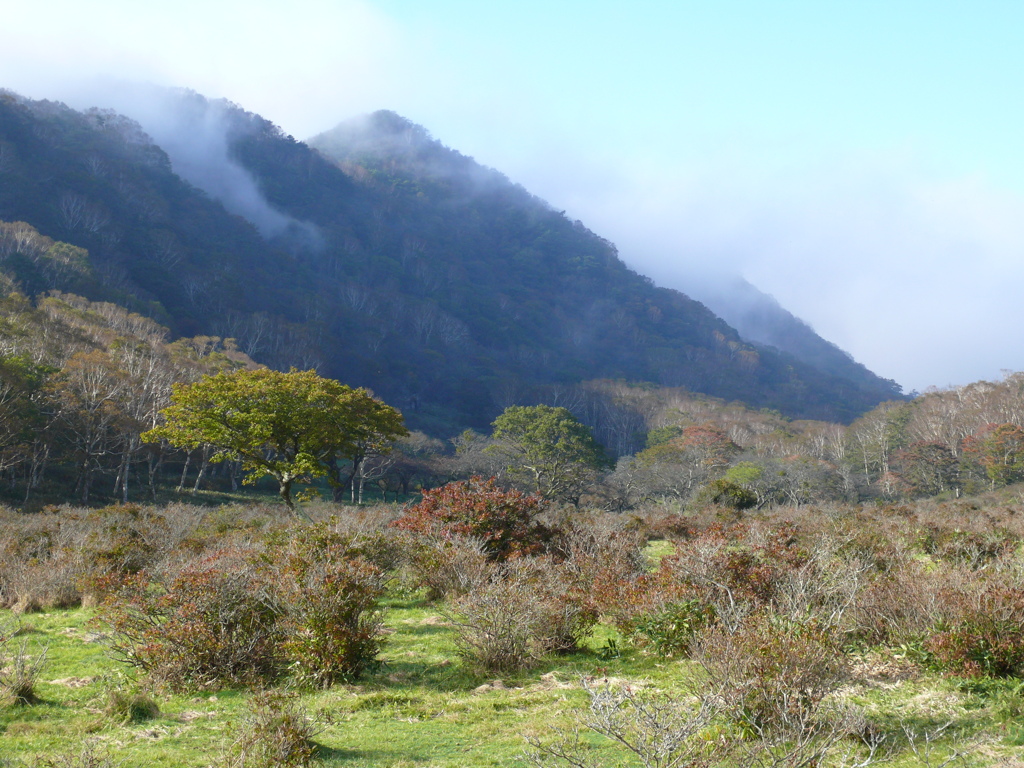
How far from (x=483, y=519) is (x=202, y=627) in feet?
20.9

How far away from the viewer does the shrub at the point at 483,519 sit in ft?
41.1

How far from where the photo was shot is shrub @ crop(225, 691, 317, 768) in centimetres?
426

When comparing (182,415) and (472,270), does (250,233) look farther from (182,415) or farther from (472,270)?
(182,415)

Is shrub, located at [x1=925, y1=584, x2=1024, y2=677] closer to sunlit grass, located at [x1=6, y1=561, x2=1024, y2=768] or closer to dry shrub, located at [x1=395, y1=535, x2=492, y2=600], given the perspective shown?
sunlit grass, located at [x1=6, y1=561, x2=1024, y2=768]

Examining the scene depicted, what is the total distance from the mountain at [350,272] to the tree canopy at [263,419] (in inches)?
1811

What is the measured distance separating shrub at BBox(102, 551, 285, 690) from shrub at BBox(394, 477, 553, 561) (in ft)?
16.1

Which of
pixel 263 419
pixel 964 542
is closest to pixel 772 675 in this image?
pixel 964 542

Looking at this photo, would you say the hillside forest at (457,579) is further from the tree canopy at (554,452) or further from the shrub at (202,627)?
the tree canopy at (554,452)

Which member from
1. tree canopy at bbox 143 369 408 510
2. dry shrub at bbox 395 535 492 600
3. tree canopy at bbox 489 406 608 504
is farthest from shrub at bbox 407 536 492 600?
tree canopy at bbox 489 406 608 504

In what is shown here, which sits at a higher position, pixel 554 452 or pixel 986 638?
→ pixel 986 638

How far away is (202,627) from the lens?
7.03 m

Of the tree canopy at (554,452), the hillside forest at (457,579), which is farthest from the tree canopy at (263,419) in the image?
the tree canopy at (554,452)

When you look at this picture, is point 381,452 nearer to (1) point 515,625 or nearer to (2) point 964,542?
(2) point 964,542

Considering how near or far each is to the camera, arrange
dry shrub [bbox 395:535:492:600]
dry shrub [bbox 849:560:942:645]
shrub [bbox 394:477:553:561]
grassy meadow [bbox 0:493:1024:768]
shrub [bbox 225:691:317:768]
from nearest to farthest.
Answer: shrub [bbox 225:691:317:768] < grassy meadow [bbox 0:493:1024:768] < dry shrub [bbox 849:560:942:645] < dry shrub [bbox 395:535:492:600] < shrub [bbox 394:477:553:561]
